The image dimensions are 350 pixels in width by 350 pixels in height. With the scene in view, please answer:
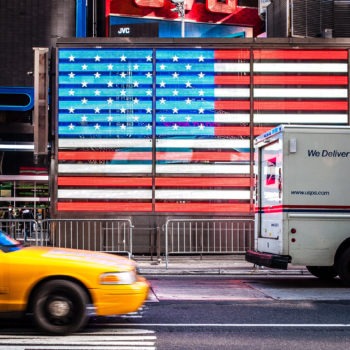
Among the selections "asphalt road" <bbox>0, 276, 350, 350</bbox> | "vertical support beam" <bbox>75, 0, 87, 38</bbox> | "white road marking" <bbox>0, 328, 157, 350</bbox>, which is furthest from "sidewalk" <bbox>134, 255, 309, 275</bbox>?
"vertical support beam" <bbox>75, 0, 87, 38</bbox>

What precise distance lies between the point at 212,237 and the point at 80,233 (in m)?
3.29

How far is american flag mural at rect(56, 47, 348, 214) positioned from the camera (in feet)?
57.3

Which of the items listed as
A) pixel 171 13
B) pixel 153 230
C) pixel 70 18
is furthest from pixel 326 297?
pixel 171 13

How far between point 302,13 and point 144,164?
240 inches

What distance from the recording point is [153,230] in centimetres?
1723

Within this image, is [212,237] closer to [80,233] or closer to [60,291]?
[80,233]

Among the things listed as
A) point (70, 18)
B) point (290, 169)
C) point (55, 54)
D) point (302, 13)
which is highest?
point (70, 18)

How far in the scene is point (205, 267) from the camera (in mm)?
15172

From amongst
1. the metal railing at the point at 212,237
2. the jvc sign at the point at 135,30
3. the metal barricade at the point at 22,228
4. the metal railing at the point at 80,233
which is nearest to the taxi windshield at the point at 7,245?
the metal barricade at the point at 22,228

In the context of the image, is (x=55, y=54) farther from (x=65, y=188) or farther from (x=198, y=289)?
(x=198, y=289)

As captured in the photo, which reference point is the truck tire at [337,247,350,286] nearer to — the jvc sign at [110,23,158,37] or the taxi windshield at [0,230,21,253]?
the taxi windshield at [0,230,21,253]

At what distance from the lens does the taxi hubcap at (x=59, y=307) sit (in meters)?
7.43

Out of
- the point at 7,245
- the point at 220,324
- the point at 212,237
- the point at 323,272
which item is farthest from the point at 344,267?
the point at 7,245

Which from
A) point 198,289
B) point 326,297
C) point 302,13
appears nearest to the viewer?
point 326,297
